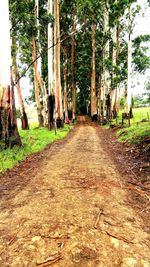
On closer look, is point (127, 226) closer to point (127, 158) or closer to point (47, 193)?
point (47, 193)

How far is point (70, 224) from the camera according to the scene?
12.1ft

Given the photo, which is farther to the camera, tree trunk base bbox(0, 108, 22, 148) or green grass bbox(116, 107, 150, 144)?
green grass bbox(116, 107, 150, 144)

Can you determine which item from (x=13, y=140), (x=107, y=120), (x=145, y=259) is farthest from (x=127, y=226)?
(x=107, y=120)

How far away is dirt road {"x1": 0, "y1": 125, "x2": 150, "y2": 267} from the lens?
2959 millimetres

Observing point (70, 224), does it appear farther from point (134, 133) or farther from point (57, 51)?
point (57, 51)

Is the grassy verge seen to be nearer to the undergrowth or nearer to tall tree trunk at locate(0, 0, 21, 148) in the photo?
the undergrowth

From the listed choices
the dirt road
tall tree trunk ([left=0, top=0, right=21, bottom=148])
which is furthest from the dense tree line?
the dirt road

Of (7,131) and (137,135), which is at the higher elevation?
(7,131)

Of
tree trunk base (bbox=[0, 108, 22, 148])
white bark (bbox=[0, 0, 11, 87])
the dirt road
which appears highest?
white bark (bbox=[0, 0, 11, 87])

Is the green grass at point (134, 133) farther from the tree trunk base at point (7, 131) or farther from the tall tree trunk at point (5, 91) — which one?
the tall tree trunk at point (5, 91)

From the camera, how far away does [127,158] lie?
9.38m

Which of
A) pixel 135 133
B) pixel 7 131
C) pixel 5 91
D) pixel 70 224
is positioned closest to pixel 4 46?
pixel 5 91

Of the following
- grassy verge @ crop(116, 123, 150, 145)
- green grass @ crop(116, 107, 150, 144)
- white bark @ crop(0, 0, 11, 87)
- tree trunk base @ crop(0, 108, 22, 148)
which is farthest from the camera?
green grass @ crop(116, 107, 150, 144)

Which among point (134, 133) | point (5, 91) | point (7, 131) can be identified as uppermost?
point (5, 91)
